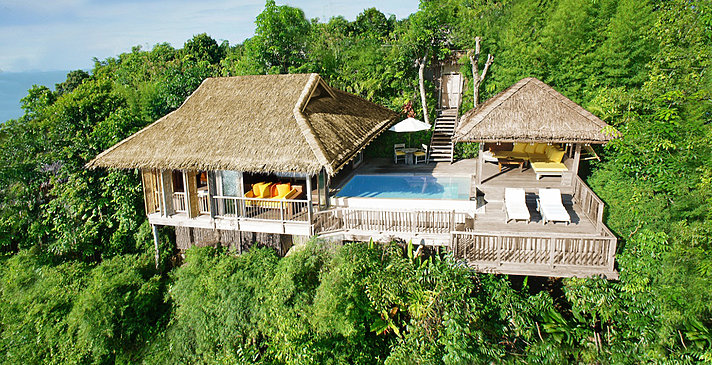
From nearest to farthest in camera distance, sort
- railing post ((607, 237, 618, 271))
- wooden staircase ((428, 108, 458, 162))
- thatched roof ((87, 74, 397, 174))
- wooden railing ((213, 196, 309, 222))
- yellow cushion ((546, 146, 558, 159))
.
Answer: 1. railing post ((607, 237, 618, 271))
2. thatched roof ((87, 74, 397, 174))
3. wooden railing ((213, 196, 309, 222))
4. yellow cushion ((546, 146, 558, 159))
5. wooden staircase ((428, 108, 458, 162))

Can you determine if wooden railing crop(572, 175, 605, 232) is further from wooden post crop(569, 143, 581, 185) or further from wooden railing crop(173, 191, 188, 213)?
wooden railing crop(173, 191, 188, 213)

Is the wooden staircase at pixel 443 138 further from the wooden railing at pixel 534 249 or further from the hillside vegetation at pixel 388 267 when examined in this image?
the wooden railing at pixel 534 249

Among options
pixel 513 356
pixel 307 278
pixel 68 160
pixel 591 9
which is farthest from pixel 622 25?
pixel 68 160

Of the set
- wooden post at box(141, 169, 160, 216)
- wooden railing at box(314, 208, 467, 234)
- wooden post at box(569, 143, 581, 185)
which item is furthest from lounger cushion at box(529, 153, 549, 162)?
wooden post at box(141, 169, 160, 216)

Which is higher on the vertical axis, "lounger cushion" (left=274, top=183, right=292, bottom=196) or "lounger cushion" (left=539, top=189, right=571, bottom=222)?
"lounger cushion" (left=274, top=183, right=292, bottom=196)

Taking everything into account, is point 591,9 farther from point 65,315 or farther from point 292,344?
point 65,315

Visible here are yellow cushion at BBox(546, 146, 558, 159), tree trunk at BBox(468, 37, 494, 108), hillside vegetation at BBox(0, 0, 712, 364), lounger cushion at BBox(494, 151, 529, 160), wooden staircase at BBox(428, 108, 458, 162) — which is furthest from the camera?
tree trunk at BBox(468, 37, 494, 108)

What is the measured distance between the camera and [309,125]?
1134 centimetres

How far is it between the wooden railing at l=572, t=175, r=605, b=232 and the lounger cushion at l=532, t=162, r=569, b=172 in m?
0.92

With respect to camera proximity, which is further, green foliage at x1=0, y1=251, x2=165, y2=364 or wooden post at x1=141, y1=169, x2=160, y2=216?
wooden post at x1=141, y1=169, x2=160, y2=216

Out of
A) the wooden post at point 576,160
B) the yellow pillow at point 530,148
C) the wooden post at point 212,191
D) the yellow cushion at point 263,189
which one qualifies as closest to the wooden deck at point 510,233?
the wooden post at point 576,160

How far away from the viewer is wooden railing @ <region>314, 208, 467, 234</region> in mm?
10023

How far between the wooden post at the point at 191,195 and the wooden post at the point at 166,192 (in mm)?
520

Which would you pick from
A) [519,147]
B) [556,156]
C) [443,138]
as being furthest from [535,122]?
[443,138]
